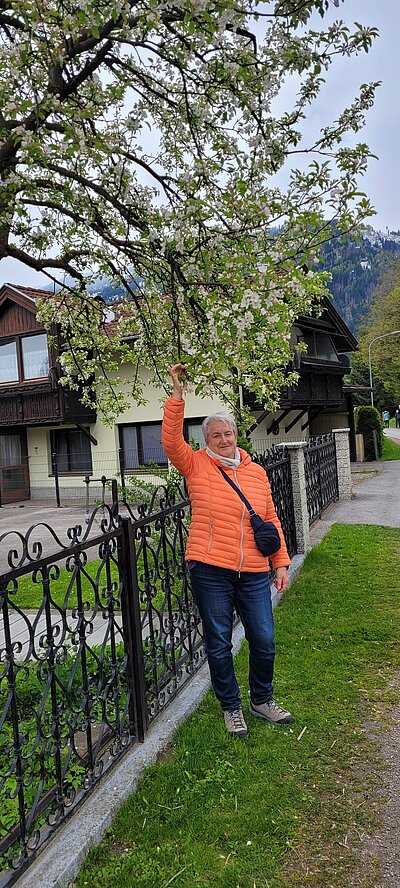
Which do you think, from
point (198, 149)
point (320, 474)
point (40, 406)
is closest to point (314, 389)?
point (40, 406)

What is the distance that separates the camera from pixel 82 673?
282cm

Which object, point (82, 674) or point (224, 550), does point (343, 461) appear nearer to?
point (224, 550)

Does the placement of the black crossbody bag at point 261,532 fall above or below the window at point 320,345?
below

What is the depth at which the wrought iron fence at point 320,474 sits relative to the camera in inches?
365

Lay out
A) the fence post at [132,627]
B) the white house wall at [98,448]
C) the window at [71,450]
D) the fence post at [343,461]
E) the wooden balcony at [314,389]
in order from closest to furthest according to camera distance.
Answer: the fence post at [132,627], the fence post at [343,461], the wooden balcony at [314,389], the white house wall at [98,448], the window at [71,450]

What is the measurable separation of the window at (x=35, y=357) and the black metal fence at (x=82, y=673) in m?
16.0

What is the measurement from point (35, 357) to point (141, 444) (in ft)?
14.9

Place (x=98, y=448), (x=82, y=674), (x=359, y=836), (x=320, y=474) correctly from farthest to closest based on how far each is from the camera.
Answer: (x=98, y=448), (x=320, y=474), (x=82, y=674), (x=359, y=836)

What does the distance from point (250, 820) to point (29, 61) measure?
411cm

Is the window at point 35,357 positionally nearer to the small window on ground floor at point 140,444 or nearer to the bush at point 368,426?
the small window on ground floor at point 140,444

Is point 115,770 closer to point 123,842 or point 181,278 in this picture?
point 123,842

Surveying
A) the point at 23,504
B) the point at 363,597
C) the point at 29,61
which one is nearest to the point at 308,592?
the point at 363,597

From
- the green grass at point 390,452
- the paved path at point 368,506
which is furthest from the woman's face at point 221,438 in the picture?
the green grass at point 390,452

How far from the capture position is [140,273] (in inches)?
202
